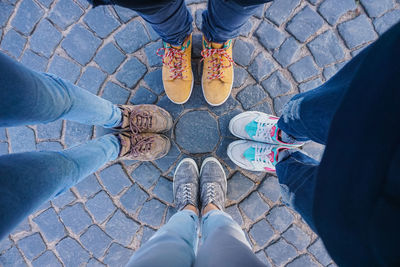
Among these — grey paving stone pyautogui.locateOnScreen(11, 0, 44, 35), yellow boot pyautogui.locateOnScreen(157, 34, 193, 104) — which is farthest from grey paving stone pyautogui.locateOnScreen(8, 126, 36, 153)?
yellow boot pyautogui.locateOnScreen(157, 34, 193, 104)

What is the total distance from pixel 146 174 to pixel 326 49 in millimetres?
2168

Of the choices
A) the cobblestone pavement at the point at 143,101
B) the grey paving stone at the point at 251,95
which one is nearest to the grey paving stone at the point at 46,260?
the cobblestone pavement at the point at 143,101

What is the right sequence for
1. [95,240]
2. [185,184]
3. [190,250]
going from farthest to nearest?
[95,240]
[185,184]
[190,250]

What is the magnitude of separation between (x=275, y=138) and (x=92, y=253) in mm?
2083

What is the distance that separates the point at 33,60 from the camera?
7.58 ft

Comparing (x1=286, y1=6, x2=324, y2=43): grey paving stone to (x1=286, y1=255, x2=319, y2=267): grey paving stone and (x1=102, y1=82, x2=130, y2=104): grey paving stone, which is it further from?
(x1=286, y1=255, x2=319, y2=267): grey paving stone

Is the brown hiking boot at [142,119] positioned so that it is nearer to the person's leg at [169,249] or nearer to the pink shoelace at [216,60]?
the pink shoelace at [216,60]

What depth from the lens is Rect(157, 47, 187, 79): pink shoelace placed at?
6.73 feet

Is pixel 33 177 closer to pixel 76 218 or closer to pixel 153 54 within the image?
pixel 76 218

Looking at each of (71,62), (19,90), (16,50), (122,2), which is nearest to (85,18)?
(71,62)

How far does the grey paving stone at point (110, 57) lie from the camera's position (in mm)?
2289

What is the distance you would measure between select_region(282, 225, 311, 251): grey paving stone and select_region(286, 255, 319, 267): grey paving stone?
0.29 ft

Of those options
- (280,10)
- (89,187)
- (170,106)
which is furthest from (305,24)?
(89,187)

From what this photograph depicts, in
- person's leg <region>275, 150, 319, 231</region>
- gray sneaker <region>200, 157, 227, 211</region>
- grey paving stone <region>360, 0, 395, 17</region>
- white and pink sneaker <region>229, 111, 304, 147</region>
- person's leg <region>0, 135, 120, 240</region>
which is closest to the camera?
person's leg <region>0, 135, 120, 240</region>
